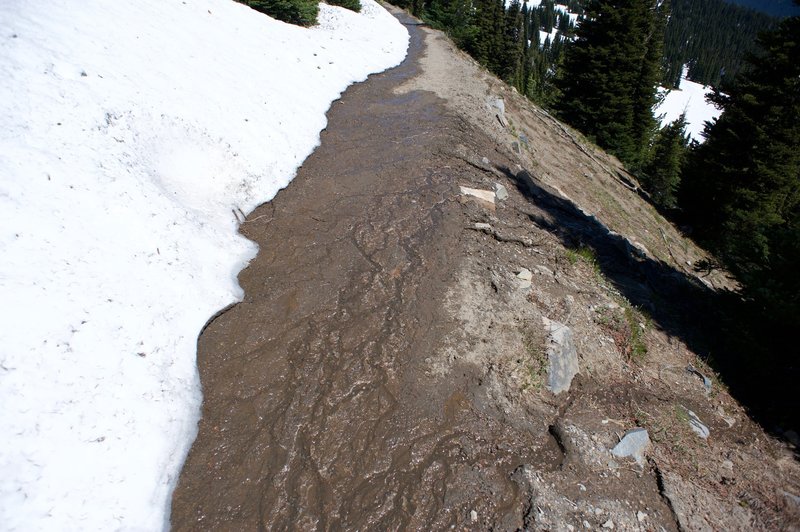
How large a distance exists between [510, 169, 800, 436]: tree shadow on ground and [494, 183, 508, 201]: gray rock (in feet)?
2.40

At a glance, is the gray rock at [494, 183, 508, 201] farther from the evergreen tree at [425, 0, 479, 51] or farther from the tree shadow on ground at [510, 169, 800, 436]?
the evergreen tree at [425, 0, 479, 51]

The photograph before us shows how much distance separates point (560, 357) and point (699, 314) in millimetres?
4958

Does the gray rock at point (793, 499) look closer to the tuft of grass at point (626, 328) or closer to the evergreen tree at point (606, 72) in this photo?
the tuft of grass at point (626, 328)

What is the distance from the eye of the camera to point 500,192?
32.9ft

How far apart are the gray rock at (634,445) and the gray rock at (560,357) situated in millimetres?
927

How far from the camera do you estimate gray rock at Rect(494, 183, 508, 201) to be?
991cm

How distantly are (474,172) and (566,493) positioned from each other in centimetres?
788

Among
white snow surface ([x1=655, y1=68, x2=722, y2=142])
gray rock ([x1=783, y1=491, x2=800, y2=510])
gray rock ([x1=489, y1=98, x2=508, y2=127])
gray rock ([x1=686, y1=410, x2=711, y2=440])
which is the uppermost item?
gray rock ([x1=489, y1=98, x2=508, y2=127])

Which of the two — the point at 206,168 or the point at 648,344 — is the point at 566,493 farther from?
the point at 206,168

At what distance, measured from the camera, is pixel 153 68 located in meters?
9.14

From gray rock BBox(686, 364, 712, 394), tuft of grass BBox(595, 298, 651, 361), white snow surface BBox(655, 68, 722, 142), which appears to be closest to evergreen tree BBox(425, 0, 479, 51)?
tuft of grass BBox(595, 298, 651, 361)

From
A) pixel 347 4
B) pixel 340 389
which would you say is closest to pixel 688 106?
pixel 347 4

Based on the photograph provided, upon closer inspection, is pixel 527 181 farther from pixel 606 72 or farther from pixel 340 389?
pixel 606 72

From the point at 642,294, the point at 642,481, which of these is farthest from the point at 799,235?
the point at 642,481
